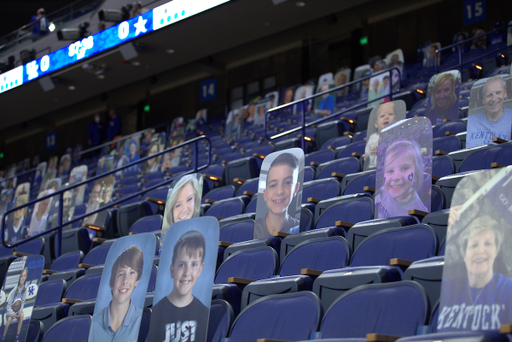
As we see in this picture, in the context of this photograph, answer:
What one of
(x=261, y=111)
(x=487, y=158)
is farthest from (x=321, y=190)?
(x=261, y=111)

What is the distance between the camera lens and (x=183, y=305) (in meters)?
2.28

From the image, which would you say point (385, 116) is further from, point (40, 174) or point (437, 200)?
point (40, 174)

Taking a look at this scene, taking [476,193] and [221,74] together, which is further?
[221,74]

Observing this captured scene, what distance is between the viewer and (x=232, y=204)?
4047 millimetres

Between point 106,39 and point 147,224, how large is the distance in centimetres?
643

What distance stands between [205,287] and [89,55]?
29.2ft

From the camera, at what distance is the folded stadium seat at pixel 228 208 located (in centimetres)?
398

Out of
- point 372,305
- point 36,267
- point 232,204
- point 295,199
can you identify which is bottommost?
point 372,305

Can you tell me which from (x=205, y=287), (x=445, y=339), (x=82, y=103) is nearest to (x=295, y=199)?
(x=205, y=287)

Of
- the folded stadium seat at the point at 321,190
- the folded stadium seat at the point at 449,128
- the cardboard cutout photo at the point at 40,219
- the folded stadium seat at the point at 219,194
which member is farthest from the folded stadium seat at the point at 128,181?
the folded stadium seat at the point at 449,128

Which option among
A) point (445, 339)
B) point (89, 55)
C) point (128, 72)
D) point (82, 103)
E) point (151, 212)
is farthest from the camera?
point (82, 103)

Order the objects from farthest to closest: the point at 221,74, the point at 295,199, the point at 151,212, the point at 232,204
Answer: the point at 221,74
the point at 151,212
the point at 232,204
the point at 295,199

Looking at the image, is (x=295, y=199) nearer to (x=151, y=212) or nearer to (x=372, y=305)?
(x=372, y=305)

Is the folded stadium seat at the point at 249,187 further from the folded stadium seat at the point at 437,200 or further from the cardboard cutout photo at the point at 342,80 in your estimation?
the cardboard cutout photo at the point at 342,80
